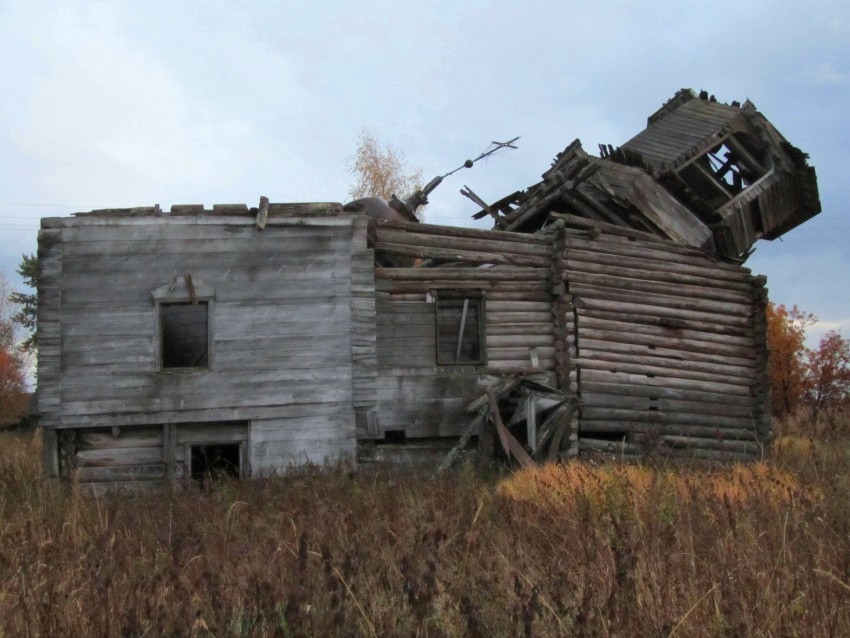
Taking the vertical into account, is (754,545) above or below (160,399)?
below

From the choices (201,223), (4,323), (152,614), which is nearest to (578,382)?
(201,223)

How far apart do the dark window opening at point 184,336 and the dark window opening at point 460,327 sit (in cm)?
427

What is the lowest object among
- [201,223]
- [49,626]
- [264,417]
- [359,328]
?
[49,626]

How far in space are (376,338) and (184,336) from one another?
3.40 metres

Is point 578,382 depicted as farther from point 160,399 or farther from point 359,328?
point 160,399

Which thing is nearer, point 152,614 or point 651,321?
point 152,614

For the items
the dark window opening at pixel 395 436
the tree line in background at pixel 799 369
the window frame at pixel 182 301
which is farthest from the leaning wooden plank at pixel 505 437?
the tree line in background at pixel 799 369

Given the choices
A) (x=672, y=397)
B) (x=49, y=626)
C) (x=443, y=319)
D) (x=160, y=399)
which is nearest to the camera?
(x=49, y=626)

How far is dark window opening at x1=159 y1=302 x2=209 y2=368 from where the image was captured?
15.0m

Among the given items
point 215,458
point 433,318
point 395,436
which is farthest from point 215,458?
point 433,318

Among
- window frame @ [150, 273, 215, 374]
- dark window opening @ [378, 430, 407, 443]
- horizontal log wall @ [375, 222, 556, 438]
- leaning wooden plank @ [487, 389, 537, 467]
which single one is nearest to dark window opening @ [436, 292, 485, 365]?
horizontal log wall @ [375, 222, 556, 438]

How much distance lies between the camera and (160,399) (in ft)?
47.9

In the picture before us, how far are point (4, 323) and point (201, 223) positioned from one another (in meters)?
45.7

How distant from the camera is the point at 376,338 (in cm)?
1552
